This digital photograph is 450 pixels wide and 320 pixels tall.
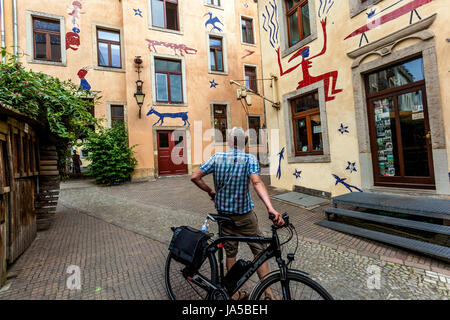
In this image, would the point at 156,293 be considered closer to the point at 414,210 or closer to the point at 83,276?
the point at 83,276

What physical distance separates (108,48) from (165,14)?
12.2 feet

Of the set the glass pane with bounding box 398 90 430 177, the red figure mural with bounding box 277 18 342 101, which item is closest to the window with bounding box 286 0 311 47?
the red figure mural with bounding box 277 18 342 101

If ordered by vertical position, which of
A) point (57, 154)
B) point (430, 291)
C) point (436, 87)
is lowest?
point (430, 291)

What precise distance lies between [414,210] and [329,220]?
151cm

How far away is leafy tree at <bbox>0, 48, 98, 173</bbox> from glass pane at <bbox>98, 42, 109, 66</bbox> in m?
8.11

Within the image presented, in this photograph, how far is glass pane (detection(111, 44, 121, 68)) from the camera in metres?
12.7

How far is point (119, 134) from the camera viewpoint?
1161 centimetres

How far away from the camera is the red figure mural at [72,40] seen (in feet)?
38.2

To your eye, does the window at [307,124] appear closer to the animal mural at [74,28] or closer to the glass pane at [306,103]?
the glass pane at [306,103]

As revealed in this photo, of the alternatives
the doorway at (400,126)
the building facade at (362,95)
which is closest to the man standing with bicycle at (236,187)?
the building facade at (362,95)

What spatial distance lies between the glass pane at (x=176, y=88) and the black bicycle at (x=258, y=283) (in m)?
11.9

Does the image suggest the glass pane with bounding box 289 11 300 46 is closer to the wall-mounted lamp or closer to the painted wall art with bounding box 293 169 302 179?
the painted wall art with bounding box 293 169 302 179

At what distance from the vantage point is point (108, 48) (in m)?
12.6

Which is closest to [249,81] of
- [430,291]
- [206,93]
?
[206,93]
